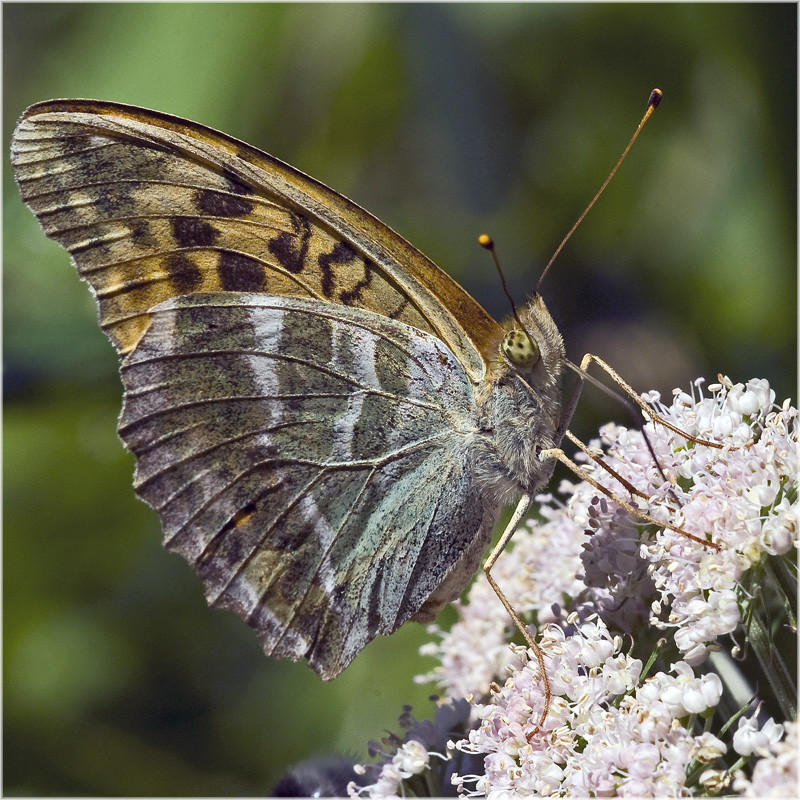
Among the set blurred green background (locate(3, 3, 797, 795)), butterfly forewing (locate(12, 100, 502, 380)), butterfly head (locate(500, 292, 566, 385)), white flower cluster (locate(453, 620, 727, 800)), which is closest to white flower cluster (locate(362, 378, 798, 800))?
white flower cluster (locate(453, 620, 727, 800))

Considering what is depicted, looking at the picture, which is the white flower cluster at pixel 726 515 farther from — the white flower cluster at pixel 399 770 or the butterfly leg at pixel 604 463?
the white flower cluster at pixel 399 770

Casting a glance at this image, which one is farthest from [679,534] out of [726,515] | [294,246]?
[294,246]

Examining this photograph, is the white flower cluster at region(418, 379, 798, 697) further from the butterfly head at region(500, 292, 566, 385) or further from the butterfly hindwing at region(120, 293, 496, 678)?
the butterfly hindwing at region(120, 293, 496, 678)

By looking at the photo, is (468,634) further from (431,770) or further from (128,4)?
(128,4)

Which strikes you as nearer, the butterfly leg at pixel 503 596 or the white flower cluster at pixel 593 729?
the white flower cluster at pixel 593 729

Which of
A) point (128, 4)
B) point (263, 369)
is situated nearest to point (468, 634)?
point (263, 369)

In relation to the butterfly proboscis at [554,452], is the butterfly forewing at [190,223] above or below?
above

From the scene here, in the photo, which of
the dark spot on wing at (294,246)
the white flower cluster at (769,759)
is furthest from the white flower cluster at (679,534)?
the dark spot on wing at (294,246)
